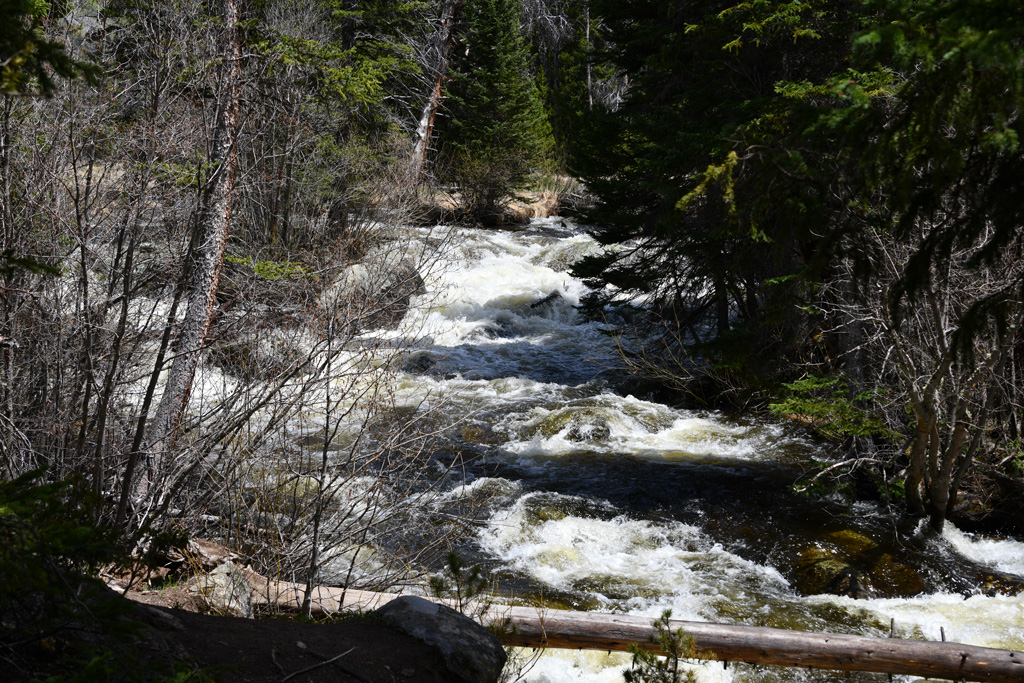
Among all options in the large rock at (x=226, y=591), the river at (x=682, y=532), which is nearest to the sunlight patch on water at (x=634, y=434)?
the river at (x=682, y=532)

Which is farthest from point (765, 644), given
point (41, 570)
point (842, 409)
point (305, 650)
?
point (41, 570)

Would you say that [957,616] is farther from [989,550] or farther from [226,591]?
[226,591]

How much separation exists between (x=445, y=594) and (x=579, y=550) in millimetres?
2176

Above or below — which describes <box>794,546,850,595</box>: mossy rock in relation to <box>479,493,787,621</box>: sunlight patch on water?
above

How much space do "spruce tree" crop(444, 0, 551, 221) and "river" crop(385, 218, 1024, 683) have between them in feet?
38.7

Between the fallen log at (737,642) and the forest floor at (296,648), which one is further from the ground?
the forest floor at (296,648)

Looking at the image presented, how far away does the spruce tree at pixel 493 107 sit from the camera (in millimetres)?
23547

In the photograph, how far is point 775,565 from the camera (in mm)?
6977

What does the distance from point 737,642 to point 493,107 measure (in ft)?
74.6

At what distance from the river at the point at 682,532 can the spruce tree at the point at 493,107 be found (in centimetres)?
1178

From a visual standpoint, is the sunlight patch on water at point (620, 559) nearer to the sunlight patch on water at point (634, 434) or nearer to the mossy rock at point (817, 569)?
the mossy rock at point (817, 569)

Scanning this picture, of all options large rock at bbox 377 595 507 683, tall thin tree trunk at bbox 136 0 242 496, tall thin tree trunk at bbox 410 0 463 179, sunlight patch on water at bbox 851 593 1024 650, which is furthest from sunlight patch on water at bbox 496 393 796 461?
tall thin tree trunk at bbox 410 0 463 179

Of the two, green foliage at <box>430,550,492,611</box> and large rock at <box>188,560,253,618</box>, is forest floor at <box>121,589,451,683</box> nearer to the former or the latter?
green foliage at <box>430,550,492,611</box>

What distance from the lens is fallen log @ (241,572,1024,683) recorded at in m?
4.77
